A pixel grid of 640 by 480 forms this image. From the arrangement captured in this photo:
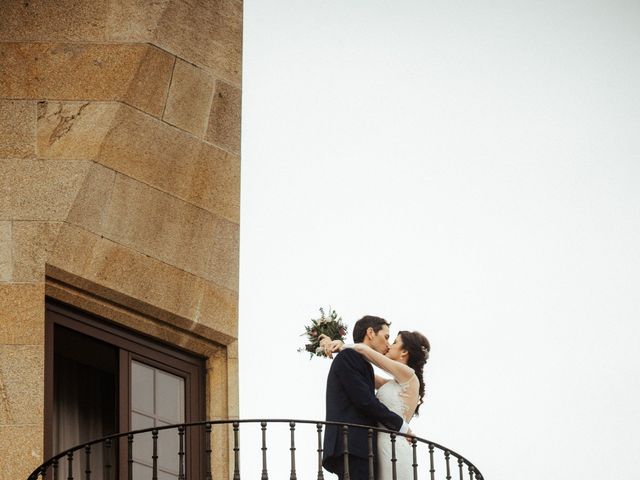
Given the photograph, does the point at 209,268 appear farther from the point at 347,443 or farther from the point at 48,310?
the point at 347,443

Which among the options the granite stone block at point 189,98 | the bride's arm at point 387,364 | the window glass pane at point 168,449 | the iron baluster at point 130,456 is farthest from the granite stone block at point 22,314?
the bride's arm at point 387,364

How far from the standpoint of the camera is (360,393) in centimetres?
1658

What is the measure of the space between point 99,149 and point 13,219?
1136 millimetres

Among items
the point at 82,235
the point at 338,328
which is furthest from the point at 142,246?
the point at 338,328

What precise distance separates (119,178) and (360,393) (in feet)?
11.1

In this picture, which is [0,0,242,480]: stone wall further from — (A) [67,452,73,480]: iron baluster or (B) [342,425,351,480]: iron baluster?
(B) [342,425,351,480]: iron baluster

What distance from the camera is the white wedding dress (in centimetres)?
1680

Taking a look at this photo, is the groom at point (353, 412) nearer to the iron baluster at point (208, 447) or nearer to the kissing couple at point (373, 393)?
the kissing couple at point (373, 393)

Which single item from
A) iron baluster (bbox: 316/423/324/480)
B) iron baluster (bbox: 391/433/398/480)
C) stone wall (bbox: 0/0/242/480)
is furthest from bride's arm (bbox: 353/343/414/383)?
stone wall (bbox: 0/0/242/480)

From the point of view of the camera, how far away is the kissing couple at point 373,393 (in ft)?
54.3

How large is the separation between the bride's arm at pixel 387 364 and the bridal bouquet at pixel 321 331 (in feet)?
0.90

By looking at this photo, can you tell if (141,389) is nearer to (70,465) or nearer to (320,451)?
(70,465)

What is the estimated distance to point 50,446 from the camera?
17.0 m

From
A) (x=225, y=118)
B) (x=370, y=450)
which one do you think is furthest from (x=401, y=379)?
(x=225, y=118)
